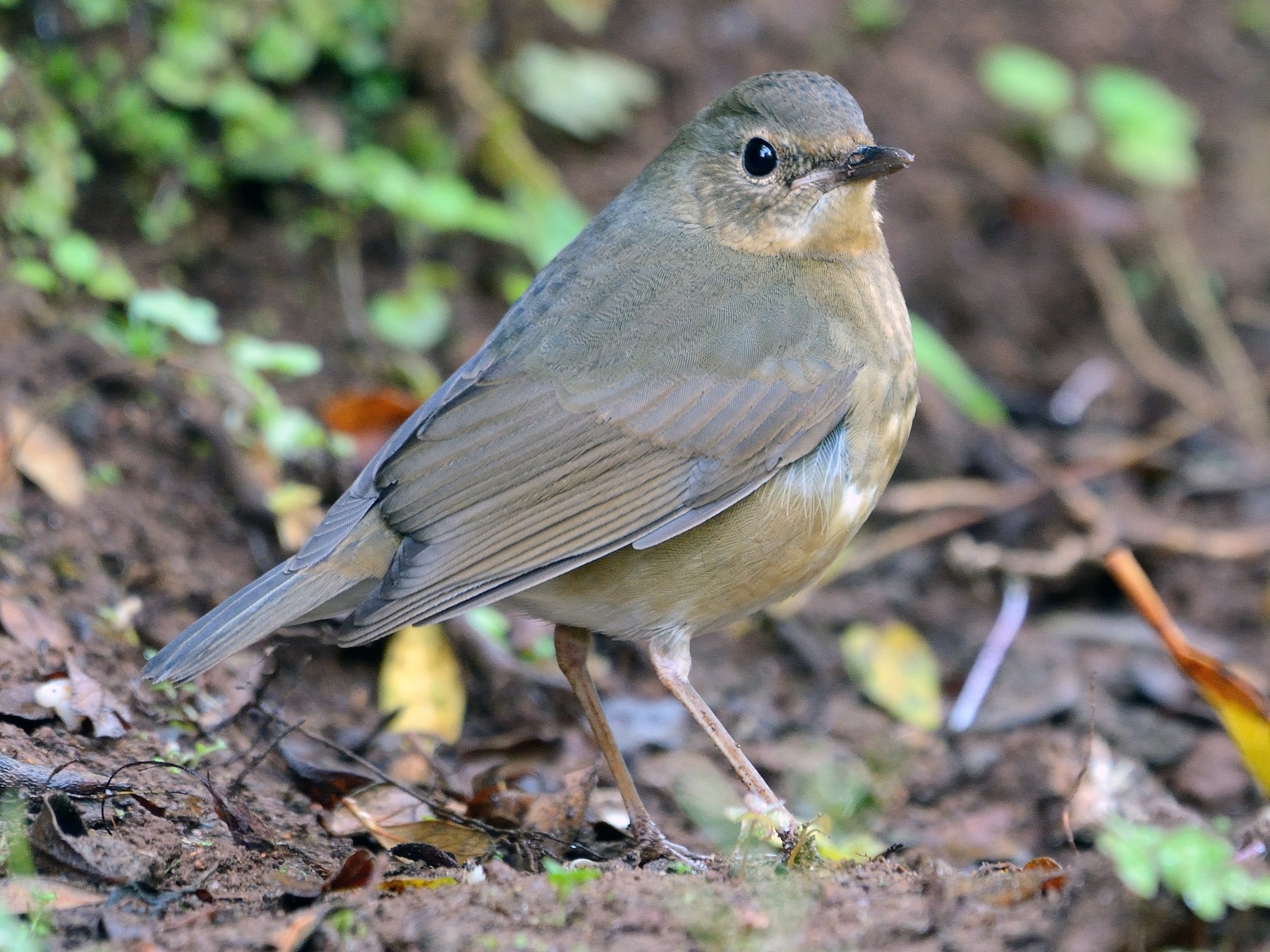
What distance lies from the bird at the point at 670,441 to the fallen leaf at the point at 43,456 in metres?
0.93

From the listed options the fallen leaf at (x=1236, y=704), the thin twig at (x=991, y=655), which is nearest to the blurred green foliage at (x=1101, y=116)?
the thin twig at (x=991, y=655)

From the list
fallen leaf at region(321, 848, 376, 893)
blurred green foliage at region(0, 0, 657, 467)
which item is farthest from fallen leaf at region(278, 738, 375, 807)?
blurred green foliage at region(0, 0, 657, 467)

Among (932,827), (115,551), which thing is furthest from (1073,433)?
(115,551)

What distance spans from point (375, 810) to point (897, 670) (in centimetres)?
223

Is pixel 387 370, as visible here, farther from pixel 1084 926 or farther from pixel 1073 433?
pixel 1084 926

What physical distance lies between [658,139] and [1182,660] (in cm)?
381

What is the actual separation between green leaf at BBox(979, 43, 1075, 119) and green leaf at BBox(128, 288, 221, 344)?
4.35m

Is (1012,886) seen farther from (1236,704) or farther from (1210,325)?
(1210,325)

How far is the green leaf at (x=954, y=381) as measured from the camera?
610cm

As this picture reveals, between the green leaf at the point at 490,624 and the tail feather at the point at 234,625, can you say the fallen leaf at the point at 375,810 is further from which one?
the green leaf at the point at 490,624

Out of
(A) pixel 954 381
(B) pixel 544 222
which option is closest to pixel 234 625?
(B) pixel 544 222

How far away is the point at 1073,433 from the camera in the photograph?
6637 mm

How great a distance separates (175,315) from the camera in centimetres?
473

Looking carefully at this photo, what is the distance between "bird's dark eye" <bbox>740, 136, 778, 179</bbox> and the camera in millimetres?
4098
